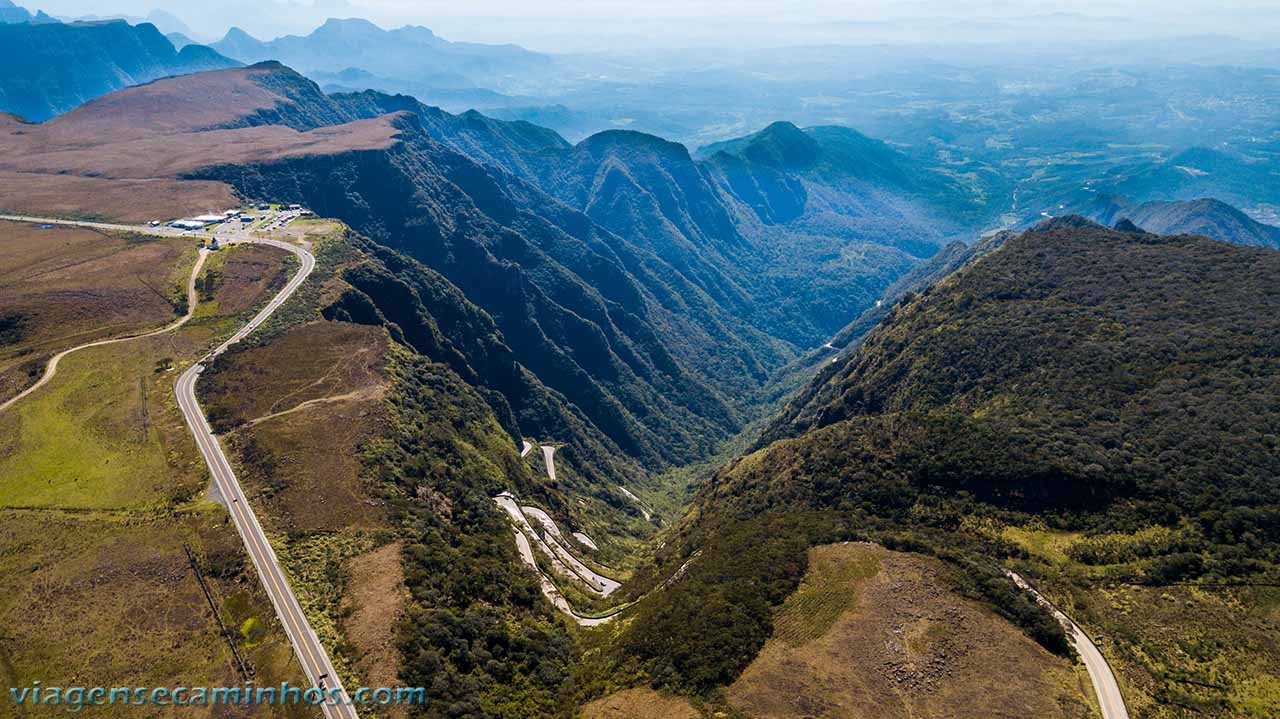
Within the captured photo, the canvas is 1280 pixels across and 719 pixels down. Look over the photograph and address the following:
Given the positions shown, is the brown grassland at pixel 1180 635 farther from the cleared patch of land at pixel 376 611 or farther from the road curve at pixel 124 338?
the road curve at pixel 124 338

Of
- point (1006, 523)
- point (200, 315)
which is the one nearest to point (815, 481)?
point (1006, 523)

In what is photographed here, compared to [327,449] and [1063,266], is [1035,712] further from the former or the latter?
[1063,266]

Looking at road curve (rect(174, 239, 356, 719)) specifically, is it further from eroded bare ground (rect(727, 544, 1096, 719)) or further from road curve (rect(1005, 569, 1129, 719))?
road curve (rect(1005, 569, 1129, 719))

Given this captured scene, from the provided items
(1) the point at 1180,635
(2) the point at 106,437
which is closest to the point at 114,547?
(2) the point at 106,437

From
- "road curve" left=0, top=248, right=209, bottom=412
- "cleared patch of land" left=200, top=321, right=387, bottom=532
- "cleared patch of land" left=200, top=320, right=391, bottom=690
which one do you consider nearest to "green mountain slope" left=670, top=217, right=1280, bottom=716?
"cleared patch of land" left=200, top=320, right=391, bottom=690

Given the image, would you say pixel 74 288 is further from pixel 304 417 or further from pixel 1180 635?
pixel 1180 635

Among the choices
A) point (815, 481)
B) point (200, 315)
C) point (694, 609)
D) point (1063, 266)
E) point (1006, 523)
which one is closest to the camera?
point (694, 609)

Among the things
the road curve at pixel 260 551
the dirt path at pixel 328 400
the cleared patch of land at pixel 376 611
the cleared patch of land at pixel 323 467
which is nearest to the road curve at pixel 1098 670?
A: the cleared patch of land at pixel 376 611
